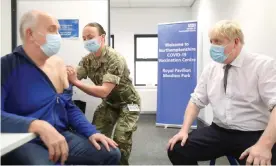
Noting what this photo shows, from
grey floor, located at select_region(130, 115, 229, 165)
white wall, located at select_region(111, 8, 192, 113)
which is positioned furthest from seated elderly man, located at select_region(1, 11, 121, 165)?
white wall, located at select_region(111, 8, 192, 113)

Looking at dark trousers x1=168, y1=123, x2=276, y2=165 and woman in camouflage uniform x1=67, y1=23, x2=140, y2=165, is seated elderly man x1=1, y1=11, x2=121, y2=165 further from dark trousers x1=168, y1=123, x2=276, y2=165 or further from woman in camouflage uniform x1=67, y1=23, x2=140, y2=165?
woman in camouflage uniform x1=67, y1=23, x2=140, y2=165

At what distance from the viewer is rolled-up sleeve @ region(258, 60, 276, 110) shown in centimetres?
140

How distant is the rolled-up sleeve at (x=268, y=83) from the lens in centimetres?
140

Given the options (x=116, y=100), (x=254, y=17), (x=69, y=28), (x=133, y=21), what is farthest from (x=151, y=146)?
(x=133, y=21)

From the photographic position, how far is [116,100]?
229cm

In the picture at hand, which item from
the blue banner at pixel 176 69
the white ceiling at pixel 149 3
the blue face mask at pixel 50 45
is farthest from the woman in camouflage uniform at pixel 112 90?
the white ceiling at pixel 149 3

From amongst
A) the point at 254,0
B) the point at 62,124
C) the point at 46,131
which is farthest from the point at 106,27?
the point at 46,131

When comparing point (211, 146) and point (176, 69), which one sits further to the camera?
point (176, 69)

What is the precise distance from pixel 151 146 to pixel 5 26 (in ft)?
7.39

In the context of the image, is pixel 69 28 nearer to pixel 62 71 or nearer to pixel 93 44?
pixel 93 44

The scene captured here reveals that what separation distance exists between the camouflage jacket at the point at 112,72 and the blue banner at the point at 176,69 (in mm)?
2446

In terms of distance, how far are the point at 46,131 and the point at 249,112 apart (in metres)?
1.07

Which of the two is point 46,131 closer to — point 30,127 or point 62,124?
point 30,127

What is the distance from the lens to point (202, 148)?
152 cm
